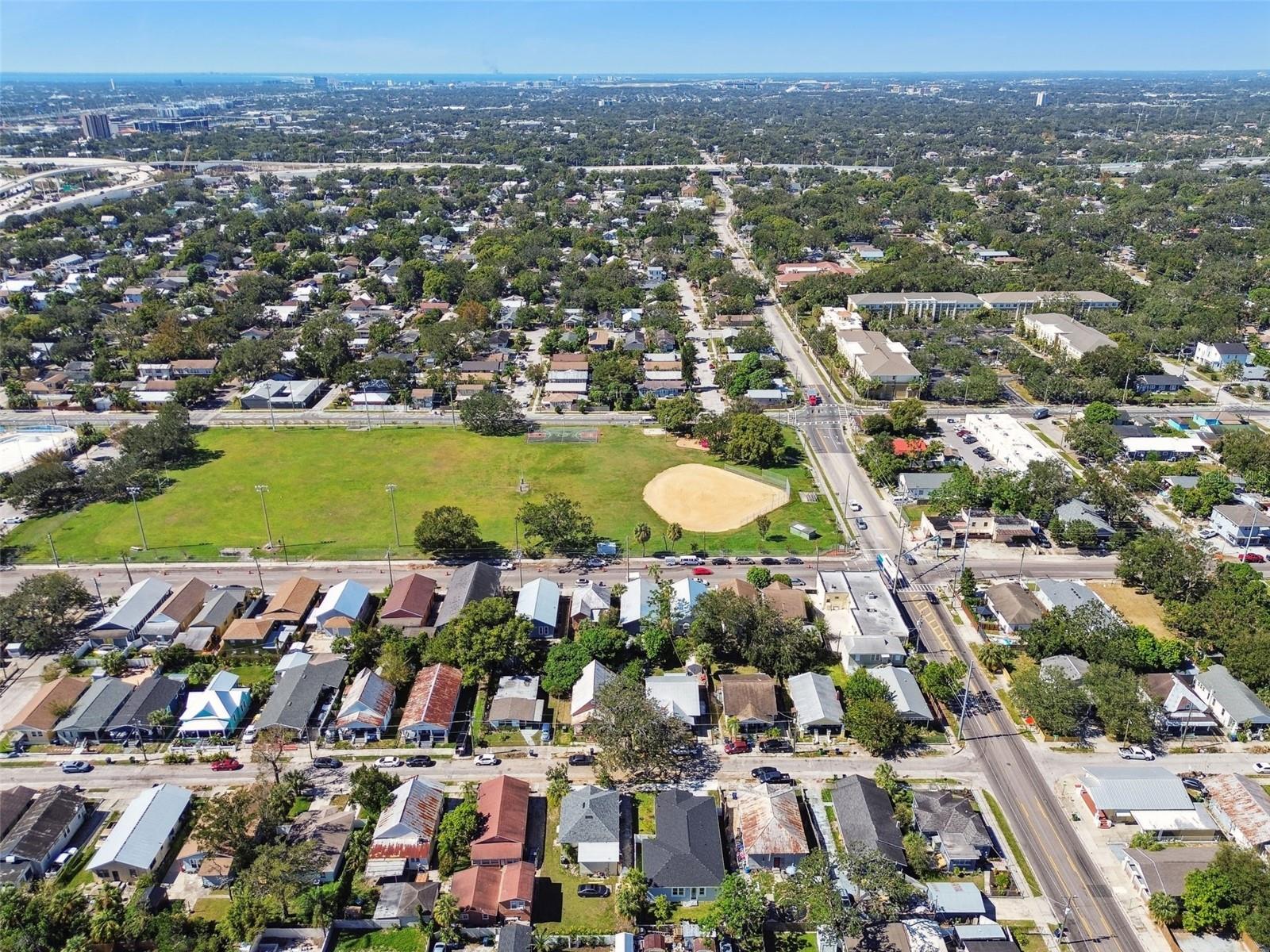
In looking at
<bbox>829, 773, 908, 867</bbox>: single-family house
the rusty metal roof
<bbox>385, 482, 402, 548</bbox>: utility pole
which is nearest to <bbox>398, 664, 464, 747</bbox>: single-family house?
the rusty metal roof

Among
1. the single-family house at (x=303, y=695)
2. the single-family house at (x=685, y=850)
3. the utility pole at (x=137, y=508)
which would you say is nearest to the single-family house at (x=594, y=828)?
the single-family house at (x=685, y=850)

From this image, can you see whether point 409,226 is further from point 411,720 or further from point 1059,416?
point 411,720

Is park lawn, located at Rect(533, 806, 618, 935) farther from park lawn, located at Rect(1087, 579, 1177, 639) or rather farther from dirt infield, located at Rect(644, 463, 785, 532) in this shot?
park lawn, located at Rect(1087, 579, 1177, 639)

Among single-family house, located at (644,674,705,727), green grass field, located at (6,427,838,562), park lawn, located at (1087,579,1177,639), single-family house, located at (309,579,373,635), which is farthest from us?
green grass field, located at (6,427,838,562)

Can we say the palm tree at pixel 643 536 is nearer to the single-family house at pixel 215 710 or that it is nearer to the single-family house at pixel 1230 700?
the single-family house at pixel 215 710

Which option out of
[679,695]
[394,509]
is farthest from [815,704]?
[394,509]

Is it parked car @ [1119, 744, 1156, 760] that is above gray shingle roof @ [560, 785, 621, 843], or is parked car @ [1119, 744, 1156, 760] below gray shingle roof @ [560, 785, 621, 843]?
below
